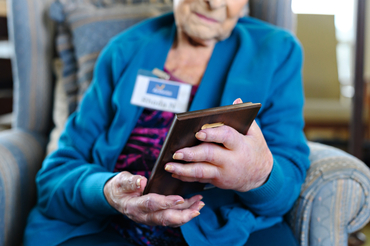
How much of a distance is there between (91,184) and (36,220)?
23 centimetres

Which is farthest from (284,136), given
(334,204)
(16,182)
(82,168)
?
(16,182)

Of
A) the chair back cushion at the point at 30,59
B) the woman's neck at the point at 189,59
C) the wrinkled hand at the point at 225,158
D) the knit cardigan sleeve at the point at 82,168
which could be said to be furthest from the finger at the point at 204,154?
the chair back cushion at the point at 30,59

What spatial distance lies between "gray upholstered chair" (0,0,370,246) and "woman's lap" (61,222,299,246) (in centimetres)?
4

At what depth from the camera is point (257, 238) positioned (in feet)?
2.41

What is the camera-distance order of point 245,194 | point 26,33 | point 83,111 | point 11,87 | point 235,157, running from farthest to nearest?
point 11,87 < point 26,33 < point 83,111 < point 245,194 < point 235,157

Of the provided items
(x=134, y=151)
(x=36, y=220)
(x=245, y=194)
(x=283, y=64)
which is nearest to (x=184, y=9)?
(x=283, y=64)

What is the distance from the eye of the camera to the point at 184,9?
0.85 metres

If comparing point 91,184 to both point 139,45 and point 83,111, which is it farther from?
point 139,45

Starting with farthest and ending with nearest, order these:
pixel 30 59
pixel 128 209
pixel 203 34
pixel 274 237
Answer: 1. pixel 30 59
2. pixel 203 34
3. pixel 274 237
4. pixel 128 209

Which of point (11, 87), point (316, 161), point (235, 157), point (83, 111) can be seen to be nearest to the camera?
point (235, 157)

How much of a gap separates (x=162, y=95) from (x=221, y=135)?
0.40 meters

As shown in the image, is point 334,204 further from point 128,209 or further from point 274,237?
point 128,209

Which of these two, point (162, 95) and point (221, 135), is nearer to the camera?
point (221, 135)

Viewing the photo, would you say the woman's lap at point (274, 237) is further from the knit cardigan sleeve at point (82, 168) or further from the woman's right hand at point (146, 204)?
the knit cardigan sleeve at point (82, 168)
